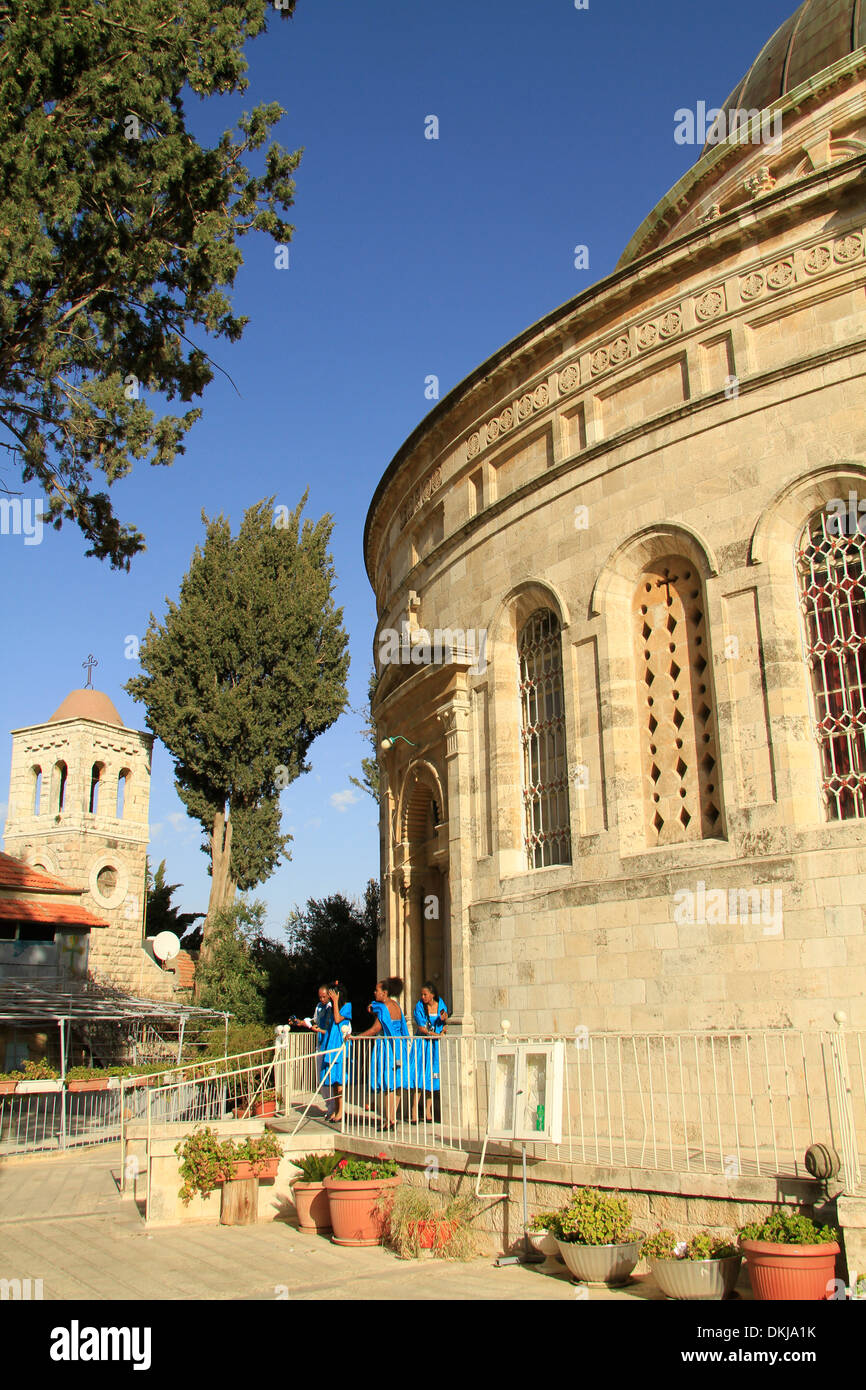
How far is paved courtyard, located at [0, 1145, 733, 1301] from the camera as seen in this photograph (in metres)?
7.26

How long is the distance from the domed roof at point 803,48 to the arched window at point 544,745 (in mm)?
7967

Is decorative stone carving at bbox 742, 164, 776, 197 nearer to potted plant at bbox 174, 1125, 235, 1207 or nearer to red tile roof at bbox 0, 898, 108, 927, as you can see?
potted plant at bbox 174, 1125, 235, 1207

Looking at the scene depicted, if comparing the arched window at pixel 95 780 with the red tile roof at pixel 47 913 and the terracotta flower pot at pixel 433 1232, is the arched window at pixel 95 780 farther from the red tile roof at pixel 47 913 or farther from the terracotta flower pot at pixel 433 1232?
the terracotta flower pot at pixel 433 1232

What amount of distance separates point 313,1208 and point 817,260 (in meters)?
10.0

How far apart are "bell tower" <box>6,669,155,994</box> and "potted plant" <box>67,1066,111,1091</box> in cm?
1017

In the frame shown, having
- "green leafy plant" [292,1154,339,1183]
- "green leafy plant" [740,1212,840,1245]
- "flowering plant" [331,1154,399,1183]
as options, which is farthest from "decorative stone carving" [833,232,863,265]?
"green leafy plant" [292,1154,339,1183]

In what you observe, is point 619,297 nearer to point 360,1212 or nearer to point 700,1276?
point 700,1276

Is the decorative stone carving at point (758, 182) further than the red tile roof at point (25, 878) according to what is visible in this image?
No

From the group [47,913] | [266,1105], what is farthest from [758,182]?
[47,913]

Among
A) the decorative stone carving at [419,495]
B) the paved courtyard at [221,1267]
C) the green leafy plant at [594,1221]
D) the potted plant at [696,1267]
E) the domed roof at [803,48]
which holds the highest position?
the domed roof at [803,48]

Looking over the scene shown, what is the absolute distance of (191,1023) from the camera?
28328mm

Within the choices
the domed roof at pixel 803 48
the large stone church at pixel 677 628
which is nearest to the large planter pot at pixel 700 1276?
the large stone church at pixel 677 628

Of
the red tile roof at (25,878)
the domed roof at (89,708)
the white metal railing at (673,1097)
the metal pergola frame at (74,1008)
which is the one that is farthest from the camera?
the domed roof at (89,708)

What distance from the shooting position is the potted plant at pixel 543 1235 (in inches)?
300
